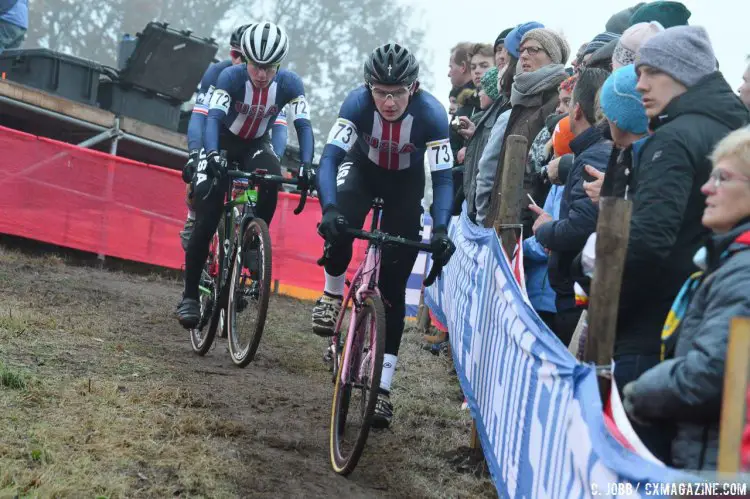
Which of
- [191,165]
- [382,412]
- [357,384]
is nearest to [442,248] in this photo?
[357,384]

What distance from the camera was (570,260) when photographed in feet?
15.7

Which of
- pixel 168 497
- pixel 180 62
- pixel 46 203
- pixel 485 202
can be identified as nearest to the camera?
pixel 168 497

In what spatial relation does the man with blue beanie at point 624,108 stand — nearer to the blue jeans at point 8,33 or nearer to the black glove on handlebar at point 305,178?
the black glove on handlebar at point 305,178

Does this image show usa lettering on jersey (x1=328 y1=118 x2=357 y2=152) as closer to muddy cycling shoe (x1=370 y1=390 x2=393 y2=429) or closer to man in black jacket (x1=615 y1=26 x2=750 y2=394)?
muddy cycling shoe (x1=370 y1=390 x2=393 y2=429)

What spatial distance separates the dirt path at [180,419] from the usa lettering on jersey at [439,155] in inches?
66.8

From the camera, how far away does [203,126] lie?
8.35m

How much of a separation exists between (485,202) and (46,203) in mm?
8683

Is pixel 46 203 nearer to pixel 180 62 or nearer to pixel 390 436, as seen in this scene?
pixel 180 62

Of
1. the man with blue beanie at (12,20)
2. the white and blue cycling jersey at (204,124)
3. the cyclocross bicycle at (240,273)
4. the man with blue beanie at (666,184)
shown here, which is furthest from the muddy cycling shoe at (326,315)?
the man with blue beanie at (12,20)

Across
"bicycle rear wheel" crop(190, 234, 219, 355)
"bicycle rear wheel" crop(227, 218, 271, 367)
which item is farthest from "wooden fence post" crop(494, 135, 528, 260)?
"bicycle rear wheel" crop(190, 234, 219, 355)

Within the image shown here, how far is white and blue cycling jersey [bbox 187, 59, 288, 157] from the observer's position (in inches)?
318

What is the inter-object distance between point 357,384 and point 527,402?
1543 millimetres

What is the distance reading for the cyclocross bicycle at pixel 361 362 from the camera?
5.38m

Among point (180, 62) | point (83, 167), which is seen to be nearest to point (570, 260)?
point (83, 167)
